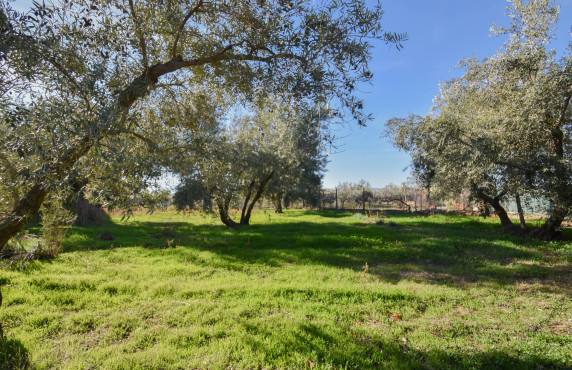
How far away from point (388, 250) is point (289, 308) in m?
6.82

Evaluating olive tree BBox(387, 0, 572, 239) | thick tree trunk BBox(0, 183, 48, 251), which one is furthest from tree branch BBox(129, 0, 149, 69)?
olive tree BBox(387, 0, 572, 239)

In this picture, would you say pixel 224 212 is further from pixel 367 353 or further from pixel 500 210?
pixel 500 210

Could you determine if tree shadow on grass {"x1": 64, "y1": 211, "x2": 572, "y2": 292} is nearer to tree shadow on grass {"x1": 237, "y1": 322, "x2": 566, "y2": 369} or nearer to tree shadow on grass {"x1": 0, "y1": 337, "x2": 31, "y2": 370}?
tree shadow on grass {"x1": 237, "y1": 322, "x2": 566, "y2": 369}

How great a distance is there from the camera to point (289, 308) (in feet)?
19.8

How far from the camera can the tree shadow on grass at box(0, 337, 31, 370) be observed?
3.96 m

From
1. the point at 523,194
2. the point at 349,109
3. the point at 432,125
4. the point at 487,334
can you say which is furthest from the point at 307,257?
the point at 523,194

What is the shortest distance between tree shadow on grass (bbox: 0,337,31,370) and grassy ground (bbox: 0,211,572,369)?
29mm

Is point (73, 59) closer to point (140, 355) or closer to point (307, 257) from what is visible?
point (140, 355)

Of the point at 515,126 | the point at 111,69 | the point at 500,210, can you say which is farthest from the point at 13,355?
the point at 500,210

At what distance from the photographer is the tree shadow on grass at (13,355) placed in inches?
156

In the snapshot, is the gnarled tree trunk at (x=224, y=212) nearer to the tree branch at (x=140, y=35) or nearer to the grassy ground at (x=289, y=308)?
the grassy ground at (x=289, y=308)

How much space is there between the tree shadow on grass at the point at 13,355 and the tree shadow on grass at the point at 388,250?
5.26 m

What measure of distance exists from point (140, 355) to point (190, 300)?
213 cm

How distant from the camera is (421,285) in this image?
7.73 meters
